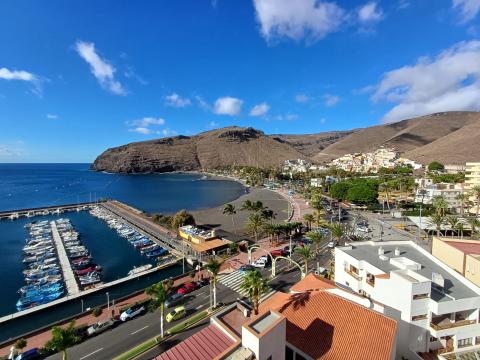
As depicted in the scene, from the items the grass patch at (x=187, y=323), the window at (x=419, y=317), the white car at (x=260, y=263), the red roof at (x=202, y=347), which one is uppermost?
the red roof at (x=202, y=347)

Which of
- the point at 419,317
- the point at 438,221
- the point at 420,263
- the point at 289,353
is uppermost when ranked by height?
the point at 420,263

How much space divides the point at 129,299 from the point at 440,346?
1326 inches

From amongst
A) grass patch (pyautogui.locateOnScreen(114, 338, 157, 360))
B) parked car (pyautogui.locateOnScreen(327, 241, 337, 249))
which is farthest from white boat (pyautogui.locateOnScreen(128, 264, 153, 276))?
parked car (pyautogui.locateOnScreen(327, 241, 337, 249))

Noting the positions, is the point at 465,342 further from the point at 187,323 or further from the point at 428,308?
the point at 187,323

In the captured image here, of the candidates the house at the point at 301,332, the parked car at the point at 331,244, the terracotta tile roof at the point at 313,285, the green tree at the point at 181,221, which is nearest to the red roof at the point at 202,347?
the house at the point at 301,332

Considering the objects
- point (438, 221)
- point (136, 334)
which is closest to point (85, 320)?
point (136, 334)

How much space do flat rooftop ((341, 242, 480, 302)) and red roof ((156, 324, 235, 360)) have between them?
17245 millimetres

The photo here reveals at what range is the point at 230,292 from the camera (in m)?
35.5

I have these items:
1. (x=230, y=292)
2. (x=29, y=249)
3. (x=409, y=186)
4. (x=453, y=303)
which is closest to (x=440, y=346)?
(x=453, y=303)

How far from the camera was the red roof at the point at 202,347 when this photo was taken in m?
14.8

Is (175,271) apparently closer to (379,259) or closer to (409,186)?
(379,259)

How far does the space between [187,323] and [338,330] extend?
16.6 metres

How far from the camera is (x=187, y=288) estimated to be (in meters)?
36.4

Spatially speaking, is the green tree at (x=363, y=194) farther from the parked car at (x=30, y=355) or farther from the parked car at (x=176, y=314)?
the parked car at (x=30, y=355)
